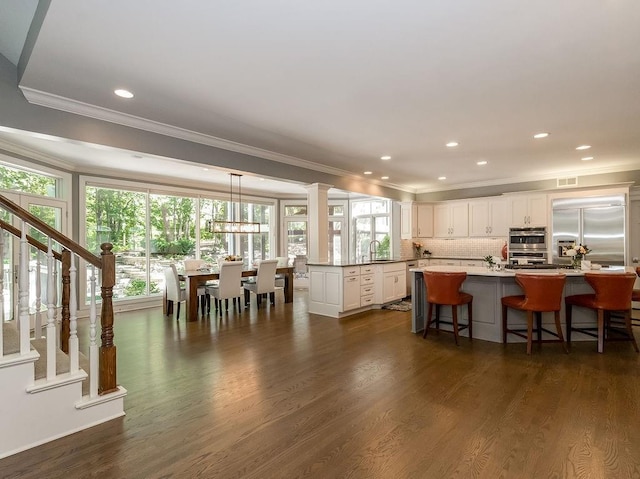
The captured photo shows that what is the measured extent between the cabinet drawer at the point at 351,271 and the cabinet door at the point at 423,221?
10.6ft

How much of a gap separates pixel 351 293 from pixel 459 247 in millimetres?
3913

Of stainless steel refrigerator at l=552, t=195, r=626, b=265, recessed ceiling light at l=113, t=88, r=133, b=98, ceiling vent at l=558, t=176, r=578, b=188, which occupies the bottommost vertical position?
stainless steel refrigerator at l=552, t=195, r=626, b=265

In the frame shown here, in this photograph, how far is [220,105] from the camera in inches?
139

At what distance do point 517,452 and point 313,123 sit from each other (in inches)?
139

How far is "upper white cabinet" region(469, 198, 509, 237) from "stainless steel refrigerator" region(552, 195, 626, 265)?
1040 mm

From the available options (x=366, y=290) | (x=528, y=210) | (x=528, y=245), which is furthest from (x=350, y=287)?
(x=528, y=210)

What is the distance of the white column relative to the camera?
20.8 feet

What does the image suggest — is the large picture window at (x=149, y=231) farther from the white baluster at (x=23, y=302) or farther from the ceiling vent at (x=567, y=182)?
the ceiling vent at (x=567, y=182)

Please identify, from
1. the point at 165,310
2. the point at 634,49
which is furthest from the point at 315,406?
the point at 165,310

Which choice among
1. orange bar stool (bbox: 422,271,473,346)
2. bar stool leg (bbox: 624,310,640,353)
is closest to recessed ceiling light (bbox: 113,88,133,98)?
orange bar stool (bbox: 422,271,473,346)

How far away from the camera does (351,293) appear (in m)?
6.12

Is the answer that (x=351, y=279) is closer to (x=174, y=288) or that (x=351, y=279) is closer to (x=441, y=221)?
(x=174, y=288)

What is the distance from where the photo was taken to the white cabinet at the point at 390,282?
6691mm

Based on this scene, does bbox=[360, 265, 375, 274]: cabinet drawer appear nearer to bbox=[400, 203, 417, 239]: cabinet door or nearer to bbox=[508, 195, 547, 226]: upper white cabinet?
bbox=[400, 203, 417, 239]: cabinet door
